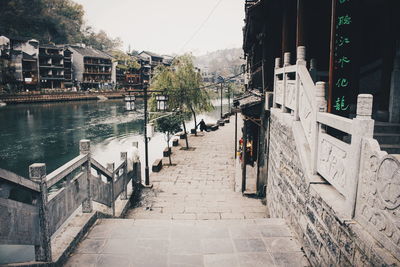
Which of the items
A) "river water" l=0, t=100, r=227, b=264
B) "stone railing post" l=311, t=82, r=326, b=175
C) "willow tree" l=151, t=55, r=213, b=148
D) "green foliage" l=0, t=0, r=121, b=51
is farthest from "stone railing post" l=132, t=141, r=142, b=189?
"green foliage" l=0, t=0, r=121, b=51

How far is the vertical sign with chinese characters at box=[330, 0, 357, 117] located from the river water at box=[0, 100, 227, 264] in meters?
10.4

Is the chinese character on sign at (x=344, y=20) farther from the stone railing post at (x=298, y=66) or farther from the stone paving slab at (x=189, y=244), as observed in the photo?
the stone paving slab at (x=189, y=244)

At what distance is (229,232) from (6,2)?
87841mm

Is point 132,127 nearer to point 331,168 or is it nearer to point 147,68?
point 331,168

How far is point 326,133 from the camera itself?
176 inches

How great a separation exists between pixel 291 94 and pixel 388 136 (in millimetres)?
2048

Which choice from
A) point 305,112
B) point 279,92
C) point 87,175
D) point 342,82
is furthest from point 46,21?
point 342,82

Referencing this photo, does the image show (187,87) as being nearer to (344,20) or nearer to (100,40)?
(344,20)

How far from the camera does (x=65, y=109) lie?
53500 mm

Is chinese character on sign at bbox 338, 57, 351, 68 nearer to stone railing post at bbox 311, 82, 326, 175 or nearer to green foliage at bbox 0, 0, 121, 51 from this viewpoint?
stone railing post at bbox 311, 82, 326, 175

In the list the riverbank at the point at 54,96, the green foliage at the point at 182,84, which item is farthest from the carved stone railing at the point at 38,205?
the riverbank at the point at 54,96

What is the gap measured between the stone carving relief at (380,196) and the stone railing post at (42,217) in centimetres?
431

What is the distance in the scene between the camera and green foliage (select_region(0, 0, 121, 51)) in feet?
234

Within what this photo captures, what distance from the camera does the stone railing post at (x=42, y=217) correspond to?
4.46 m
